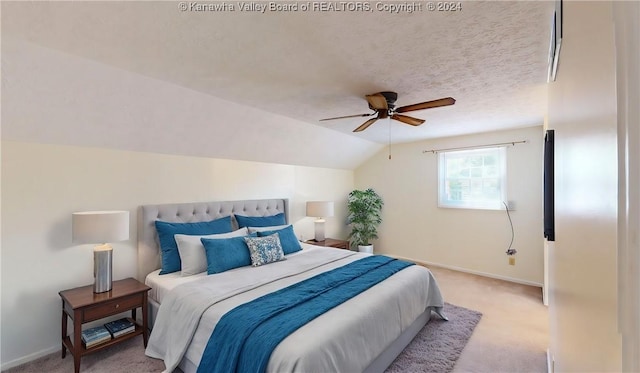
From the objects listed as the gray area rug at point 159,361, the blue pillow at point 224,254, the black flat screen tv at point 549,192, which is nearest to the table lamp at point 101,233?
the gray area rug at point 159,361

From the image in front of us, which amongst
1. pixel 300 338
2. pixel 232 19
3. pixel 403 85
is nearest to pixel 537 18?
pixel 403 85

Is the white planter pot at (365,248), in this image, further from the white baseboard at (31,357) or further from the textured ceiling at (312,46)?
the white baseboard at (31,357)

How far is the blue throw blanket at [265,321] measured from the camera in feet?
5.32

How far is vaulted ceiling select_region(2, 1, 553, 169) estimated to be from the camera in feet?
4.96

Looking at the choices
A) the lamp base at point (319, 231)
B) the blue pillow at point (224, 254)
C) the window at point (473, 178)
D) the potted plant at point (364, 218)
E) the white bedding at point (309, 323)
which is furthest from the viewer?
the potted plant at point (364, 218)

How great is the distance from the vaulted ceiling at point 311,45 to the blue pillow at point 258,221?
5.10ft

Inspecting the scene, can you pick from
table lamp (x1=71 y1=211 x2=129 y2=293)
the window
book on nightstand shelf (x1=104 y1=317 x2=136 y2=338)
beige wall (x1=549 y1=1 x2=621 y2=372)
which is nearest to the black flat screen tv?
beige wall (x1=549 y1=1 x2=621 y2=372)

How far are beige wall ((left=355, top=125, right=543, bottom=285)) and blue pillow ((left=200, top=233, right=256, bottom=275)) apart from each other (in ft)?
10.9

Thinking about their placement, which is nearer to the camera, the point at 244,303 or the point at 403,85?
the point at 244,303

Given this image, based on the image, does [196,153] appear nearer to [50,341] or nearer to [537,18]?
[50,341]

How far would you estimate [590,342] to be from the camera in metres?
0.60

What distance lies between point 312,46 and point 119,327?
111 inches

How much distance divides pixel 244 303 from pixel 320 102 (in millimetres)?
1992

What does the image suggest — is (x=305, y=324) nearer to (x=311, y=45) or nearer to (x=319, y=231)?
(x=311, y=45)
